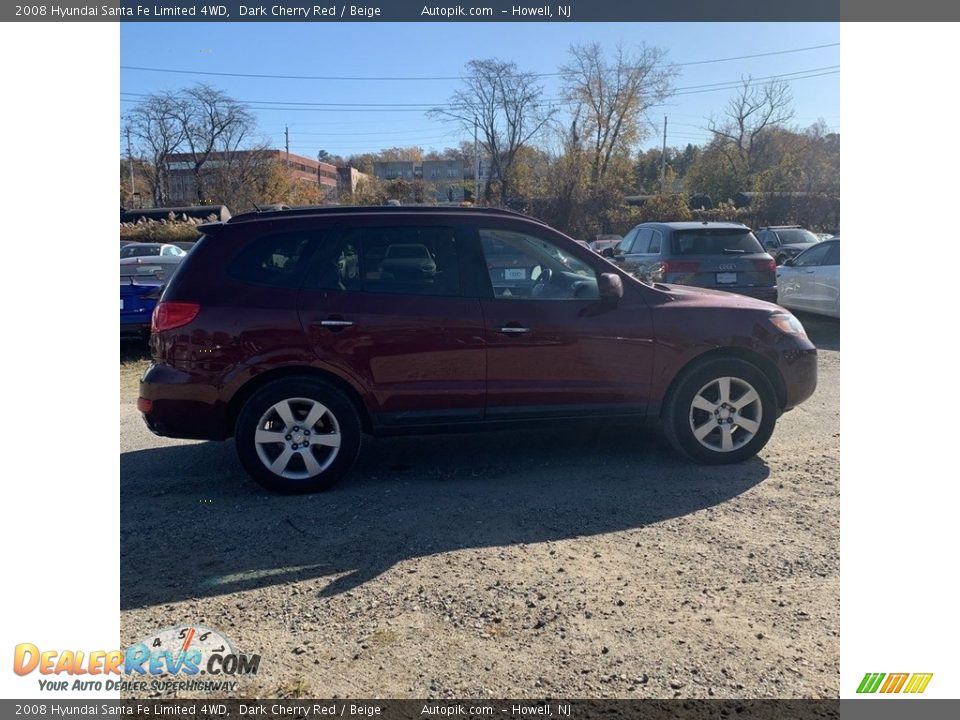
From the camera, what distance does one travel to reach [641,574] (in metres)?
3.58

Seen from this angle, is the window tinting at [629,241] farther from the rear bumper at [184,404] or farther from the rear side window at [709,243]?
the rear bumper at [184,404]

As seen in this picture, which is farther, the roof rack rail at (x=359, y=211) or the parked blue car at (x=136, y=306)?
the parked blue car at (x=136, y=306)

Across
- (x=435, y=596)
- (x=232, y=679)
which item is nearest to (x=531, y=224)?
(x=435, y=596)

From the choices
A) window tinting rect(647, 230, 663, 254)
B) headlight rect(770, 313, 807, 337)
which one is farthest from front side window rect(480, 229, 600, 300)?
window tinting rect(647, 230, 663, 254)

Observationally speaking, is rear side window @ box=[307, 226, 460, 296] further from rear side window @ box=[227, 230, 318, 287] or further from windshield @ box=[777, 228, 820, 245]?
windshield @ box=[777, 228, 820, 245]

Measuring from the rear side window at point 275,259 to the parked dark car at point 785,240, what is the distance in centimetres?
1865

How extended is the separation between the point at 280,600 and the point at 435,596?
674 millimetres

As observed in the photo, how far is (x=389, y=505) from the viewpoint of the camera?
4527mm

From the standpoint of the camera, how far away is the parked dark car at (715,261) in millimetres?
11000

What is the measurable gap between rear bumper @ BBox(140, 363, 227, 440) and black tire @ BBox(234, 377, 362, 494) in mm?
156

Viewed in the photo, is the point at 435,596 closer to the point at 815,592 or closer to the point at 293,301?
the point at 815,592

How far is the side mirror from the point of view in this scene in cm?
486
